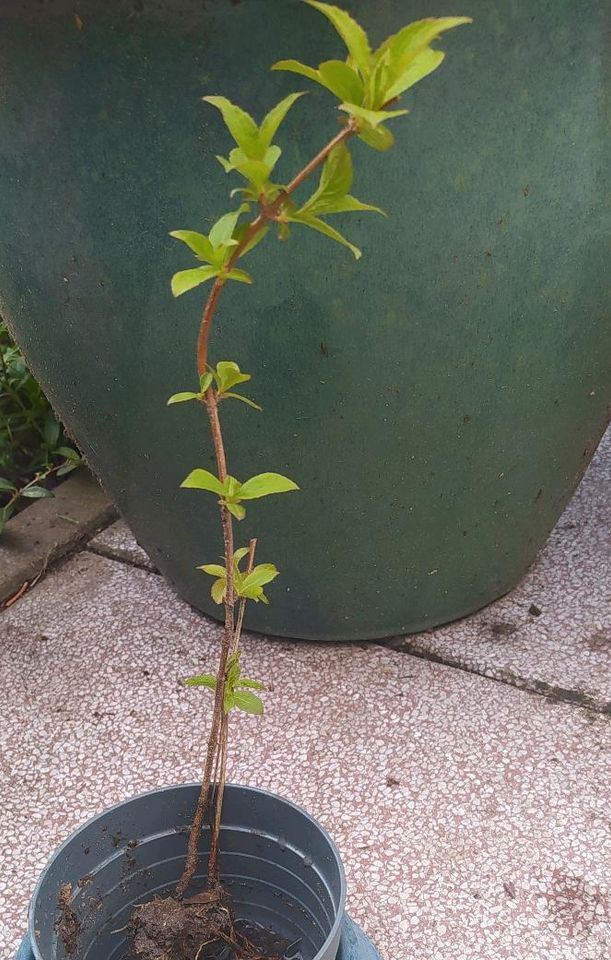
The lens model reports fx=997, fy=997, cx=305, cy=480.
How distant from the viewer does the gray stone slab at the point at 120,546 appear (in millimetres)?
1904

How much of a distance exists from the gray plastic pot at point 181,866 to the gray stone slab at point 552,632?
23.8 inches

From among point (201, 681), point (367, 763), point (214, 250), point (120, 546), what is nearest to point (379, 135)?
point (214, 250)

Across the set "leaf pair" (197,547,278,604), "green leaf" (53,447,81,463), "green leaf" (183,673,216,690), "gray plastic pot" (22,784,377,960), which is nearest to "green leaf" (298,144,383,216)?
"leaf pair" (197,547,278,604)

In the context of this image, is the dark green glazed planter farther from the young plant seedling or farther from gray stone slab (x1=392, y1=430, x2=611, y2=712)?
the young plant seedling

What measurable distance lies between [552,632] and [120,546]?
0.84m

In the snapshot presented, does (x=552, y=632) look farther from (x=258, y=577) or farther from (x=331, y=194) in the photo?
(x=331, y=194)

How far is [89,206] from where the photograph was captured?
4.14 ft

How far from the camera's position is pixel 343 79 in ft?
2.18

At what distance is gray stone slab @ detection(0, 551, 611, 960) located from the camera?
1.19 m

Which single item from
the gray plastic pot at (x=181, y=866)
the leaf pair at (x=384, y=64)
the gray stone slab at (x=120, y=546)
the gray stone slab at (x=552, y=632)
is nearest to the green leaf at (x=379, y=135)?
the leaf pair at (x=384, y=64)

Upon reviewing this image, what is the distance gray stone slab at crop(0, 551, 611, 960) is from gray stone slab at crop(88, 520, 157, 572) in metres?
0.13

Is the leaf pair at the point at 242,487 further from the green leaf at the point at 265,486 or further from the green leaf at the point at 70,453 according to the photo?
the green leaf at the point at 70,453

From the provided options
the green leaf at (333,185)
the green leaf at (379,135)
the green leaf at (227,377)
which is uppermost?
the green leaf at (379,135)

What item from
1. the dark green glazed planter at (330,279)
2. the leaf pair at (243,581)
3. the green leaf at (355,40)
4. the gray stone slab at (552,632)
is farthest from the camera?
the gray stone slab at (552,632)
